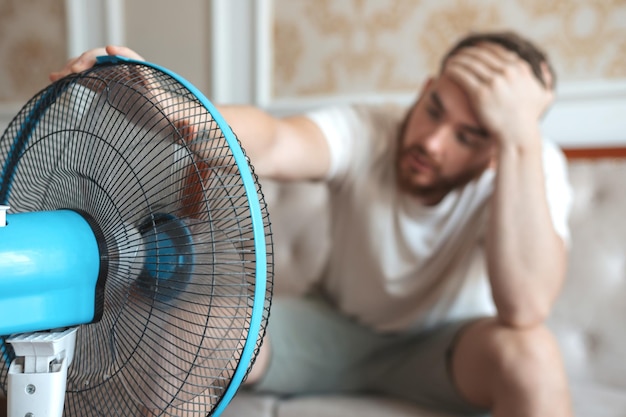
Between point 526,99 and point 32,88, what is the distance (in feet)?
5.25

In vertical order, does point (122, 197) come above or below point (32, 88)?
below

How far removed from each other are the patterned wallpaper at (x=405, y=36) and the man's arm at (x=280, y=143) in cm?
55

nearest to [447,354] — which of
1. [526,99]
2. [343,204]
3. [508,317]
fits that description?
[508,317]

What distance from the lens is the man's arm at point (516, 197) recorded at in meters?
1.00

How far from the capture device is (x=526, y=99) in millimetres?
1072

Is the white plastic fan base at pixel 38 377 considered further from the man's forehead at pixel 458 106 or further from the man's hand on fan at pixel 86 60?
the man's forehead at pixel 458 106

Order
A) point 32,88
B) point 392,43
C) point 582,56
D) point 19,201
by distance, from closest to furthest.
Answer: point 19,201 → point 582,56 → point 392,43 → point 32,88

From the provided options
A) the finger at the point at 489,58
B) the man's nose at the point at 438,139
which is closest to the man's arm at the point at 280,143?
the man's nose at the point at 438,139

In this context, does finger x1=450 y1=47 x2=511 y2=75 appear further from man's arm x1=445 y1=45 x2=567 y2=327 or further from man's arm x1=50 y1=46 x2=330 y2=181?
man's arm x1=50 y1=46 x2=330 y2=181

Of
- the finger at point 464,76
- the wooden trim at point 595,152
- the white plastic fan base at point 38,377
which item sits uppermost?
the finger at point 464,76

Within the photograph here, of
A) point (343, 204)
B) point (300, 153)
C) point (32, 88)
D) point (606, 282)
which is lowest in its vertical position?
point (606, 282)

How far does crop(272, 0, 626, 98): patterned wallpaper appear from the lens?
148cm

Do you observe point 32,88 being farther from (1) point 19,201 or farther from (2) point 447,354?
(2) point 447,354

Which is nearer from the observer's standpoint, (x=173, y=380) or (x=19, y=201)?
(x=173, y=380)
